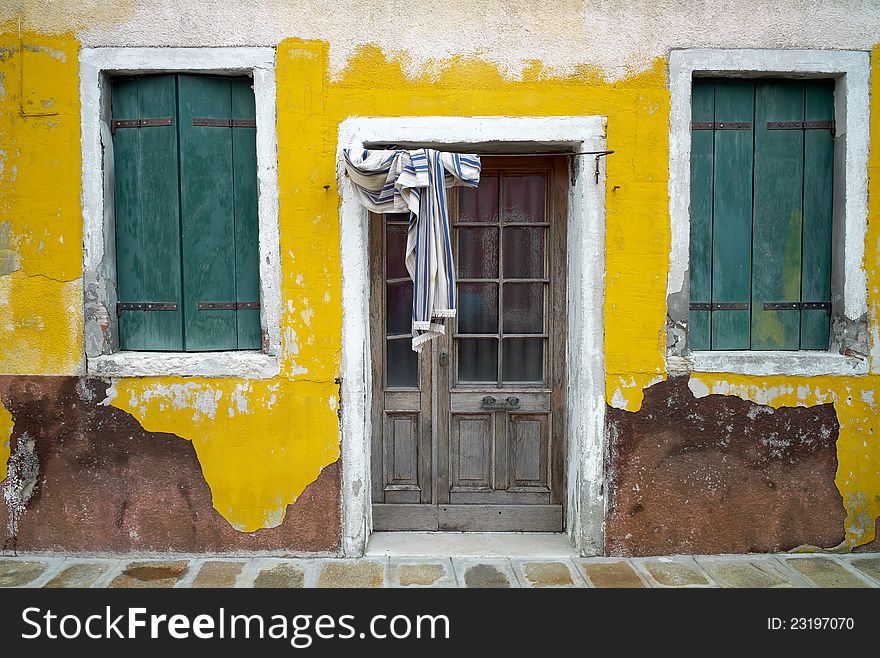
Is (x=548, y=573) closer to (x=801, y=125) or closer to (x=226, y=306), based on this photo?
(x=226, y=306)

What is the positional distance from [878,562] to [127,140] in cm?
510

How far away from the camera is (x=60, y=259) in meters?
4.12

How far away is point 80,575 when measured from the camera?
3924 millimetres

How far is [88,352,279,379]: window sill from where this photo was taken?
414 cm

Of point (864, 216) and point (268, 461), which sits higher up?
point (864, 216)

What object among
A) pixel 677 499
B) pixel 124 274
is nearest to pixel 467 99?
pixel 124 274

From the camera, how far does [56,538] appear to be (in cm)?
418

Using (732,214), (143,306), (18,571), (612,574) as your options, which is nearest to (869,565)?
(612,574)

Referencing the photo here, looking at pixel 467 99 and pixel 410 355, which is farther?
pixel 410 355

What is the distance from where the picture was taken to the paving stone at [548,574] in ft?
12.7

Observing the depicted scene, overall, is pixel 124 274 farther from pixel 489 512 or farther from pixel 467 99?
pixel 489 512

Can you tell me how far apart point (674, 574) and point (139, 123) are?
4065 millimetres

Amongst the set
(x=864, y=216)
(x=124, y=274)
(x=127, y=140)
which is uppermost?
(x=127, y=140)

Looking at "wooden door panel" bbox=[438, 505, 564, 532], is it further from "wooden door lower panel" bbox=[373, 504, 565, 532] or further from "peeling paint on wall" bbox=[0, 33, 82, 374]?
"peeling paint on wall" bbox=[0, 33, 82, 374]
